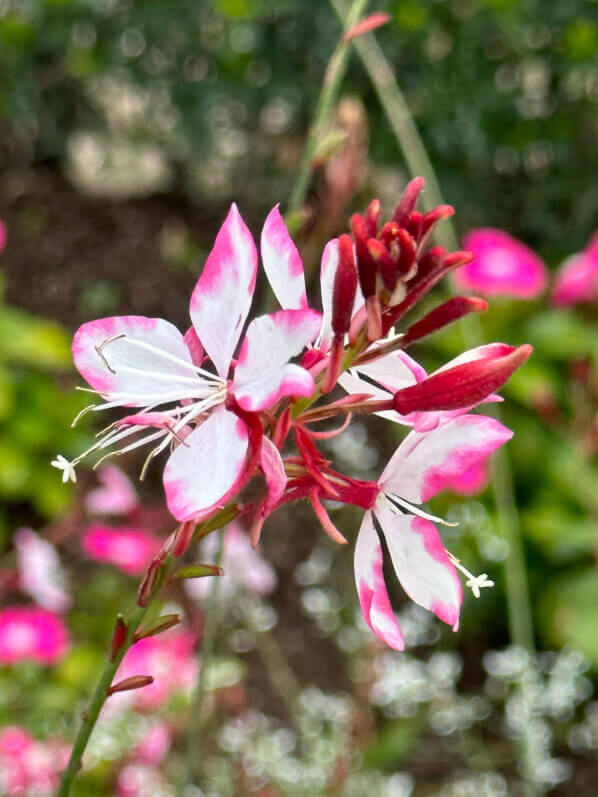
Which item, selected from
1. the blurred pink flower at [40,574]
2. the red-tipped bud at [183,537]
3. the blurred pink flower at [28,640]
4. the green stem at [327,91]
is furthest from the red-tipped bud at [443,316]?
the blurred pink flower at [40,574]

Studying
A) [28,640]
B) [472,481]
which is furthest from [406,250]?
[472,481]

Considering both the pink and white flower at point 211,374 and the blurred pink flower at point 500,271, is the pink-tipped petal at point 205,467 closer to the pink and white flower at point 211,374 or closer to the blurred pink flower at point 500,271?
the pink and white flower at point 211,374

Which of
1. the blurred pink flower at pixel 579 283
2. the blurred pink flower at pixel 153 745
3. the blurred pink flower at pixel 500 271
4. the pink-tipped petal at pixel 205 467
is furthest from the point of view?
the blurred pink flower at pixel 500 271

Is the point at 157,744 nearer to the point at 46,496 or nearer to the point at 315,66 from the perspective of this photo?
the point at 46,496

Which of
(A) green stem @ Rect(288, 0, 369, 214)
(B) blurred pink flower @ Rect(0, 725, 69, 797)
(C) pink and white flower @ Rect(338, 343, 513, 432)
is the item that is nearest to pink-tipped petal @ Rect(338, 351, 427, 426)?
(C) pink and white flower @ Rect(338, 343, 513, 432)

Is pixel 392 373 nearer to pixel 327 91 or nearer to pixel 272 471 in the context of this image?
pixel 272 471

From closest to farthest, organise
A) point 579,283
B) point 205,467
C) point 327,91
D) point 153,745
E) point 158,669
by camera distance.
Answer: point 205,467 < point 327,91 < point 153,745 < point 158,669 < point 579,283
